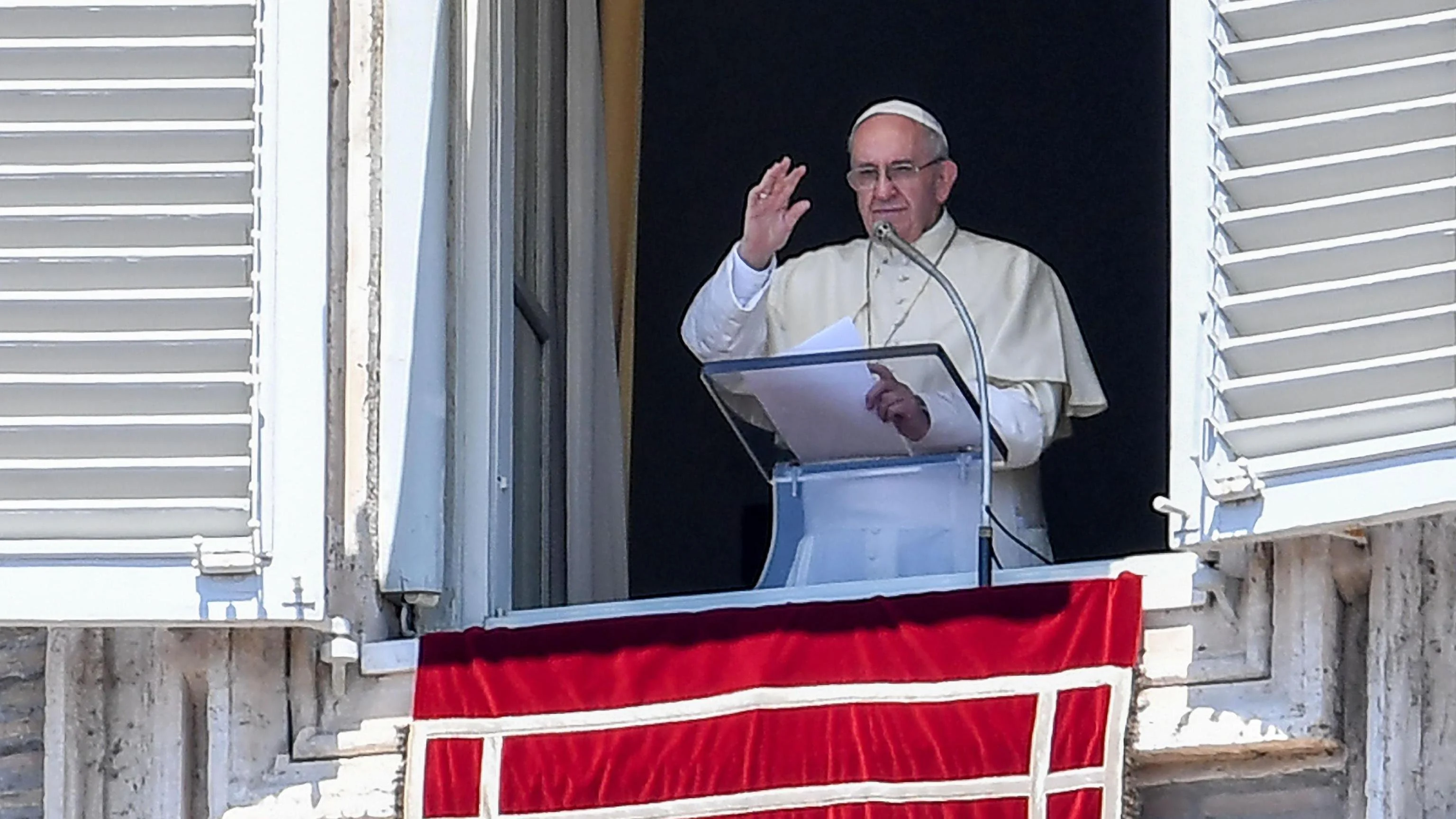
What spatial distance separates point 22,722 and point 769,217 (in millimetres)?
1348

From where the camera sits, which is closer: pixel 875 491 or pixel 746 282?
pixel 875 491

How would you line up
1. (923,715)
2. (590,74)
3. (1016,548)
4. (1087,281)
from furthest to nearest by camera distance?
1. (1087,281)
2. (590,74)
3. (1016,548)
4. (923,715)

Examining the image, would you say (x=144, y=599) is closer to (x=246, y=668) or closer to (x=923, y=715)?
(x=246, y=668)

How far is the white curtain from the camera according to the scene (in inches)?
241

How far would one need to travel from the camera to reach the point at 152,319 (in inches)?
199

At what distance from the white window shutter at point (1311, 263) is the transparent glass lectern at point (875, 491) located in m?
0.80

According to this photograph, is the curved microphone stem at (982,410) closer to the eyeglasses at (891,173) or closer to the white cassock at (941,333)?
the white cassock at (941,333)

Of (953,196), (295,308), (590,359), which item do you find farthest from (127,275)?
(953,196)

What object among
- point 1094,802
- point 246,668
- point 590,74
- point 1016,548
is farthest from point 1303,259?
point 590,74

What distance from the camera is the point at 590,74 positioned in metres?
6.39

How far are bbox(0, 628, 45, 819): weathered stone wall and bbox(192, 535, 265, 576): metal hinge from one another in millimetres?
431

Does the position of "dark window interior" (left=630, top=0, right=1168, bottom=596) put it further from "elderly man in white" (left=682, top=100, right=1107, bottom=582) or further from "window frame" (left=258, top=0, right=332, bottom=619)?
"window frame" (left=258, top=0, right=332, bottom=619)

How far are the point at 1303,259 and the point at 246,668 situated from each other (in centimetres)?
157

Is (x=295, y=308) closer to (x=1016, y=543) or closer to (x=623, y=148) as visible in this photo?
(x=1016, y=543)
